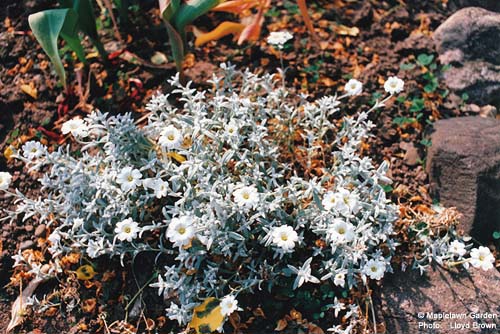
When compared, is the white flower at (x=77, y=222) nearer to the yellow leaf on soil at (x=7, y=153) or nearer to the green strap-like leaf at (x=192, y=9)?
the yellow leaf on soil at (x=7, y=153)

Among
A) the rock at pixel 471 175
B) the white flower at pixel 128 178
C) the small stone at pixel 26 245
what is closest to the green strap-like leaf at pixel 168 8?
the white flower at pixel 128 178

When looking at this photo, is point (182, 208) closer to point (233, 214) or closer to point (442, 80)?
point (233, 214)

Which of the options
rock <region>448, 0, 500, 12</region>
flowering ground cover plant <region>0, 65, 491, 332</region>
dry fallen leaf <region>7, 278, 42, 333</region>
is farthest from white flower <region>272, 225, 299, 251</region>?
rock <region>448, 0, 500, 12</region>

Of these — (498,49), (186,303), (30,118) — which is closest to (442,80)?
(498,49)

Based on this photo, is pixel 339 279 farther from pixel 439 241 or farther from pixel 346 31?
pixel 346 31

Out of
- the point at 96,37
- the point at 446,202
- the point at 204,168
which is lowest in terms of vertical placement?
the point at 446,202
